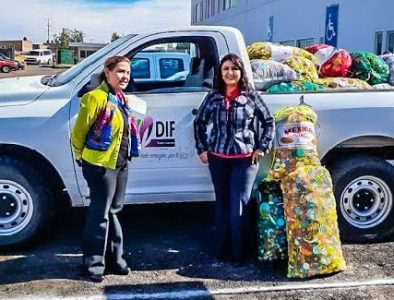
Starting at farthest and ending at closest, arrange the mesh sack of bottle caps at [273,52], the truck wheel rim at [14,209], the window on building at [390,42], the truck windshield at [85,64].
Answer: the window on building at [390,42] → the mesh sack of bottle caps at [273,52] → the truck windshield at [85,64] → the truck wheel rim at [14,209]

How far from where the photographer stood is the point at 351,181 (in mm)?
5215

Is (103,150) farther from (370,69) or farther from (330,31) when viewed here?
(330,31)

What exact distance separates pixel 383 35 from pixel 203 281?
52.1 ft

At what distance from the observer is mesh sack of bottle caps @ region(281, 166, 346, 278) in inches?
176

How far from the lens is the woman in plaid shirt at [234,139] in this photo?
181 inches

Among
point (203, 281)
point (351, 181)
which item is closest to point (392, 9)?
point (351, 181)

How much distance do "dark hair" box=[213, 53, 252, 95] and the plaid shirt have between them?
51 millimetres

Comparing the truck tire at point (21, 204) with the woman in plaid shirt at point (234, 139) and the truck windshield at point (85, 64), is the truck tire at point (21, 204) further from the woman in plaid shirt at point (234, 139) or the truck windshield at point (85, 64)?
the woman in plaid shirt at point (234, 139)

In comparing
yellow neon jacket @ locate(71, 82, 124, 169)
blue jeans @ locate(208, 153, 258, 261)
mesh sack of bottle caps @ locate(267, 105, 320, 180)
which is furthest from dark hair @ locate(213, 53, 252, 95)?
yellow neon jacket @ locate(71, 82, 124, 169)

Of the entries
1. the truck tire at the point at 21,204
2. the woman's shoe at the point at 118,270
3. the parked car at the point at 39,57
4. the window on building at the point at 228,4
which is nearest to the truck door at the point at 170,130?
the truck tire at the point at 21,204

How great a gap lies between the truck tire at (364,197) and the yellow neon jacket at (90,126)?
7.19 ft

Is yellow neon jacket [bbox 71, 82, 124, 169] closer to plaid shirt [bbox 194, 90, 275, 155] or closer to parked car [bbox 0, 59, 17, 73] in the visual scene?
plaid shirt [bbox 194, 90, 275, 155]

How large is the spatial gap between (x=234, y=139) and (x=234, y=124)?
0.12 meters

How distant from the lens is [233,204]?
4.76 metres
